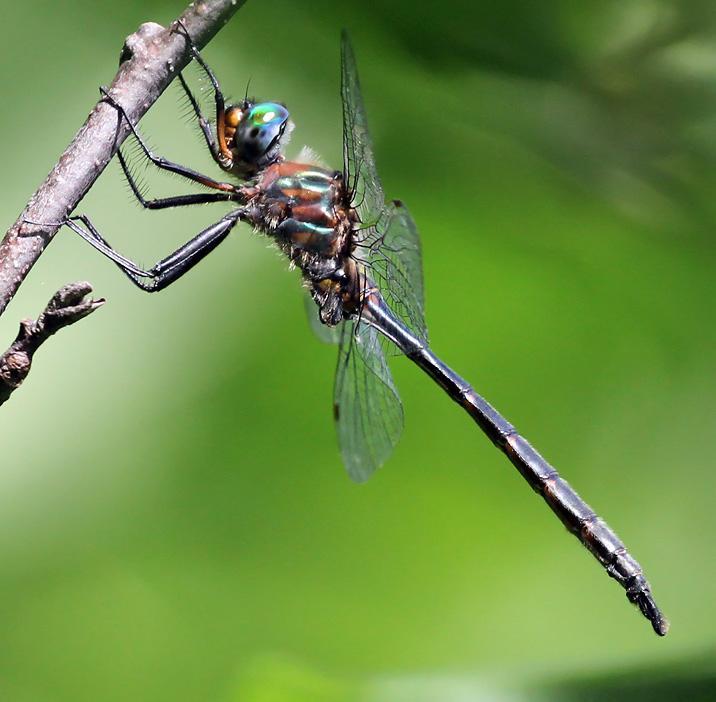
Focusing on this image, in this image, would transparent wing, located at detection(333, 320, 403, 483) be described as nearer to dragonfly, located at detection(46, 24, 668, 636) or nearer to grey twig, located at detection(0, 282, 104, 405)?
dragonfly, located at detection(46, 24, 668, 636)

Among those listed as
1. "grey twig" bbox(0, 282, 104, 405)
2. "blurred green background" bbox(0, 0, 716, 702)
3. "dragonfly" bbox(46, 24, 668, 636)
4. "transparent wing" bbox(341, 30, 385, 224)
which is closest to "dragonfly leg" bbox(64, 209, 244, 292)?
"dragonfly" bbox(46, 24, 668, 636)

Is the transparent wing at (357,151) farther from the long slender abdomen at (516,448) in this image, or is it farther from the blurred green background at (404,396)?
the blurred green background at (404,396)


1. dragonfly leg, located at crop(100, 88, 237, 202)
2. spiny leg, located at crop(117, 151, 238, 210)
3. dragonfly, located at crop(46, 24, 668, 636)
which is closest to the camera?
dragonfly leg, located at crop(100, 88, 237, 202)

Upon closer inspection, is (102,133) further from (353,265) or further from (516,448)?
(516,448)

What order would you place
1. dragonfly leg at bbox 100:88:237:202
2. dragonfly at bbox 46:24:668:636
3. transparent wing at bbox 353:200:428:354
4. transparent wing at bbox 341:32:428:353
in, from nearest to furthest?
dragonfly leg at bbox 100:88:237:202 → dragonfly at bbox 46:24:668:636 → transparent wing at bbox 341:32:428:353 → transparent wing at bbox 353:200:428:354

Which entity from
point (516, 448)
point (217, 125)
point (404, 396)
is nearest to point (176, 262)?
point (217, 125)

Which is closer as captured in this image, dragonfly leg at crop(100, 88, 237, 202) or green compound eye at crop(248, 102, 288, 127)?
dragonfly leg at crop(100, 88, 237, 202)

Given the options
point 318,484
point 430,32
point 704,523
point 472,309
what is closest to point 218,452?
point 318,484

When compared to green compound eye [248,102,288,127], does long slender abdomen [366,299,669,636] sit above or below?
below
